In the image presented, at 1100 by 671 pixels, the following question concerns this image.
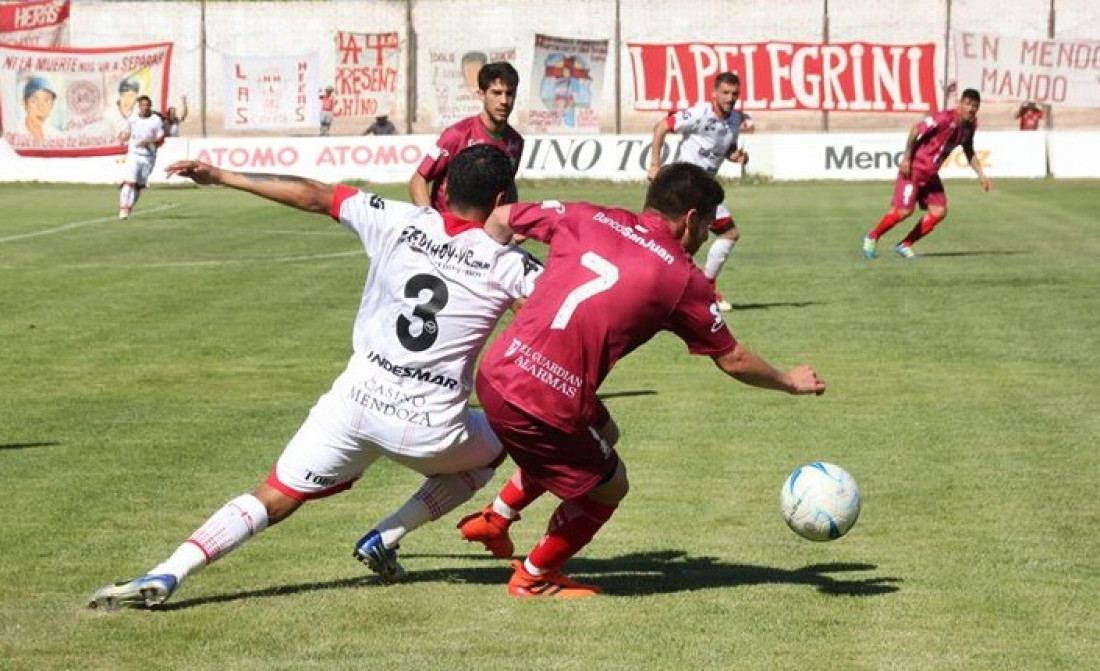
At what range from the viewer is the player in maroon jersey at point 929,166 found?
2588cm

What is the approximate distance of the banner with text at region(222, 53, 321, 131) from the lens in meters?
46.7

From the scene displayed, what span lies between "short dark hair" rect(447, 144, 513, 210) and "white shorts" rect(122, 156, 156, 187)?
25.7m

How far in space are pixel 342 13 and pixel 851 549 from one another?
54516mm

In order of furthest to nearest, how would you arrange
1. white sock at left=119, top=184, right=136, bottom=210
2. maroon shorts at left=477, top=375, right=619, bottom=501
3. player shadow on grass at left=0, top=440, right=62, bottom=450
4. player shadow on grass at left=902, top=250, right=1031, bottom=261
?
white sock at left=119, top=184, right=136, bottom=210
player shadow on grass at left=902, top=250, right=1031, bottom=261
player shadow on grass at left=0, top=440, right=62, bottom=450
maroon shorts at left=477, top=375, right=619, bottom=501

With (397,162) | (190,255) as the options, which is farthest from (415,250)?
(397,162)

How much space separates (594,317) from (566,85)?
39.7m

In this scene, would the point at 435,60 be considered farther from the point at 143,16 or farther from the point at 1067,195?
the point at 143,16

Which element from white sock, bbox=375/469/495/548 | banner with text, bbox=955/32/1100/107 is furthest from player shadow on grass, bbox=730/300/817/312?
banner with text, bbox=955/32/1100/107

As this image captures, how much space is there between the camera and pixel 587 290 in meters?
7.28

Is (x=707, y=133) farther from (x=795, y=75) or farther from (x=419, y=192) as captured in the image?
(x=795, y=75)

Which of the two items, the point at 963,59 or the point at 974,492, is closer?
the point at 974,492

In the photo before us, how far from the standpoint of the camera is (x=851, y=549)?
8.84 metres

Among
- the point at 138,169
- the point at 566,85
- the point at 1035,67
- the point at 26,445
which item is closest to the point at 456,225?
the point at 26,445

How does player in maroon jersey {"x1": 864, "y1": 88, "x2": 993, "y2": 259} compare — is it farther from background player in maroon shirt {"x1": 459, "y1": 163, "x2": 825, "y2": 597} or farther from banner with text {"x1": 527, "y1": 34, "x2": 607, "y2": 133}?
banner with text {"x1": 527, "y1": 34, "x2": 607, "y2": 133}
